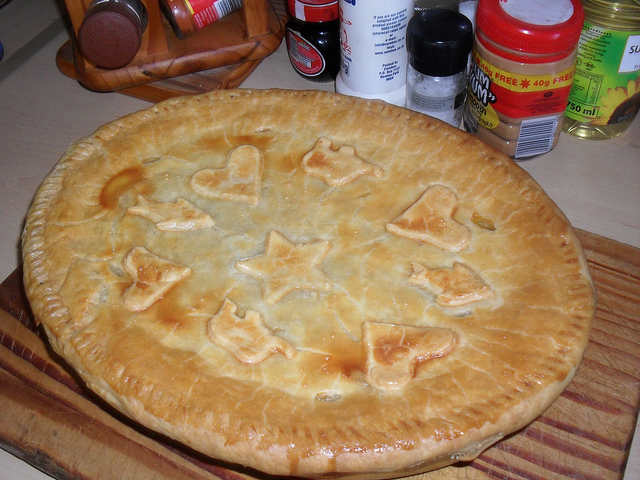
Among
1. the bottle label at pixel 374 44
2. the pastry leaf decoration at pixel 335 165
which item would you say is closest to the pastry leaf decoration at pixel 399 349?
the pastry leaf decoration at pixel 335 165

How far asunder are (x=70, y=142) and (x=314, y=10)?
699mm

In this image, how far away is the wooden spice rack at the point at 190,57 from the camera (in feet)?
5.07

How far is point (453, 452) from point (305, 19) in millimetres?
1057

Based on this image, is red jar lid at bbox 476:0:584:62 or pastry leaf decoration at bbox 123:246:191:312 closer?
pastry leaf decoration at bbox 123:246:191:312

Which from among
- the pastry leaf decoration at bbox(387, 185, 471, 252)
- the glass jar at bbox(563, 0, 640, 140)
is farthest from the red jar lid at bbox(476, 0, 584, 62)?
the pastry leaf decoration at bbox(387, 185, 471, 252)

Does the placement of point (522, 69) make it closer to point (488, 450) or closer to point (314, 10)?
point (314, 10)

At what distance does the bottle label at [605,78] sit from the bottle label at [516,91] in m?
0.12

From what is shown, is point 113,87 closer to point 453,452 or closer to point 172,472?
point 172,472

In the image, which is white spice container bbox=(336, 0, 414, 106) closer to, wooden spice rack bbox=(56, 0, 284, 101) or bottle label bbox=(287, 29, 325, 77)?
bottle label bbox=(287, 29, 325, 77)

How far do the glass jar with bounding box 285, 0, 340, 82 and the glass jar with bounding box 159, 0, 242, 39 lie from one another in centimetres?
17

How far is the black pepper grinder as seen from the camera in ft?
4.14

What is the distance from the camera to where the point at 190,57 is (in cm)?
155

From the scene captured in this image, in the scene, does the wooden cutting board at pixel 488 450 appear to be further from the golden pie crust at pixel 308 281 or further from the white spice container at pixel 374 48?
the white spice container at pixel 374 48

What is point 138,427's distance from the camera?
1.02 meters
